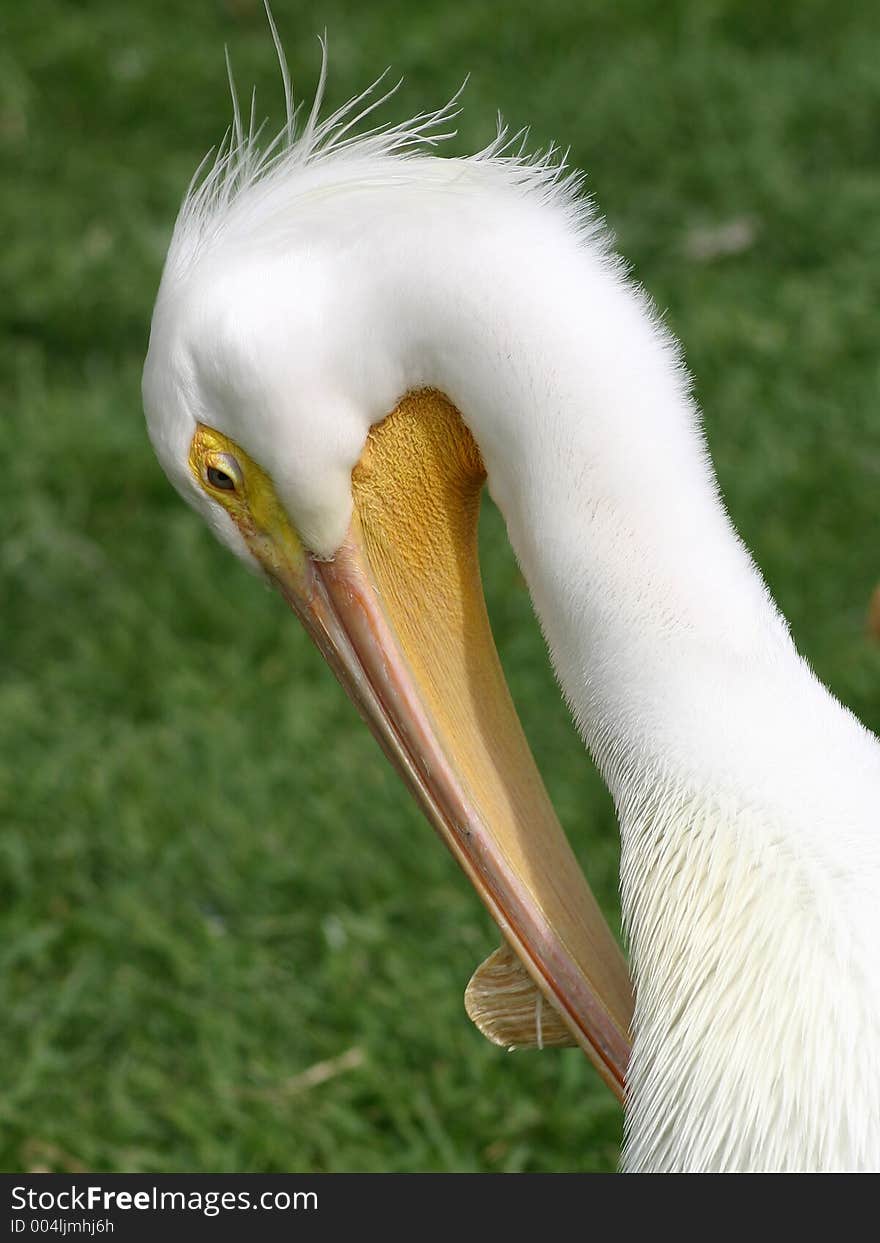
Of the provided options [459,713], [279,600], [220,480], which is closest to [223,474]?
[220,480]

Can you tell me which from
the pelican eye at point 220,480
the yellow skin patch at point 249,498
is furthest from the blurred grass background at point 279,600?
the pelican eye at point 220,480

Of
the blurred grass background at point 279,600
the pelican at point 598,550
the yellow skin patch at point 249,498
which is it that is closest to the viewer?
the pelican at point 598,550

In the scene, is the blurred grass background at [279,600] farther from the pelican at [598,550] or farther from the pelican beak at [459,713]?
the pelican at [598,550]

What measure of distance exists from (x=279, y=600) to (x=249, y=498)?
2389 millimetres

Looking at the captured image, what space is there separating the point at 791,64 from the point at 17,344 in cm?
310

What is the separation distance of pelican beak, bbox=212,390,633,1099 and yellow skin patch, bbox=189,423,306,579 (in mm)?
12

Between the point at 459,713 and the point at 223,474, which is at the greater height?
the point at 223,474

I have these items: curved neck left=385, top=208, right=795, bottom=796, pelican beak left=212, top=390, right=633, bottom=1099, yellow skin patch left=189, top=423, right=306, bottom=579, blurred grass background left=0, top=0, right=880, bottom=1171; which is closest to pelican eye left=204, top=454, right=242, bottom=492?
yellow skin patch left=189, top=423, right=306, bottom=579

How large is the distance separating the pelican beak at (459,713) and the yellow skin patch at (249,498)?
1 centimetres

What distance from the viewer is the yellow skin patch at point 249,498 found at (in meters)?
2.21

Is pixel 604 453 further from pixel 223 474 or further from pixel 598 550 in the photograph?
pixel 223 474

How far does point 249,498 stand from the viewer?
2254mm
